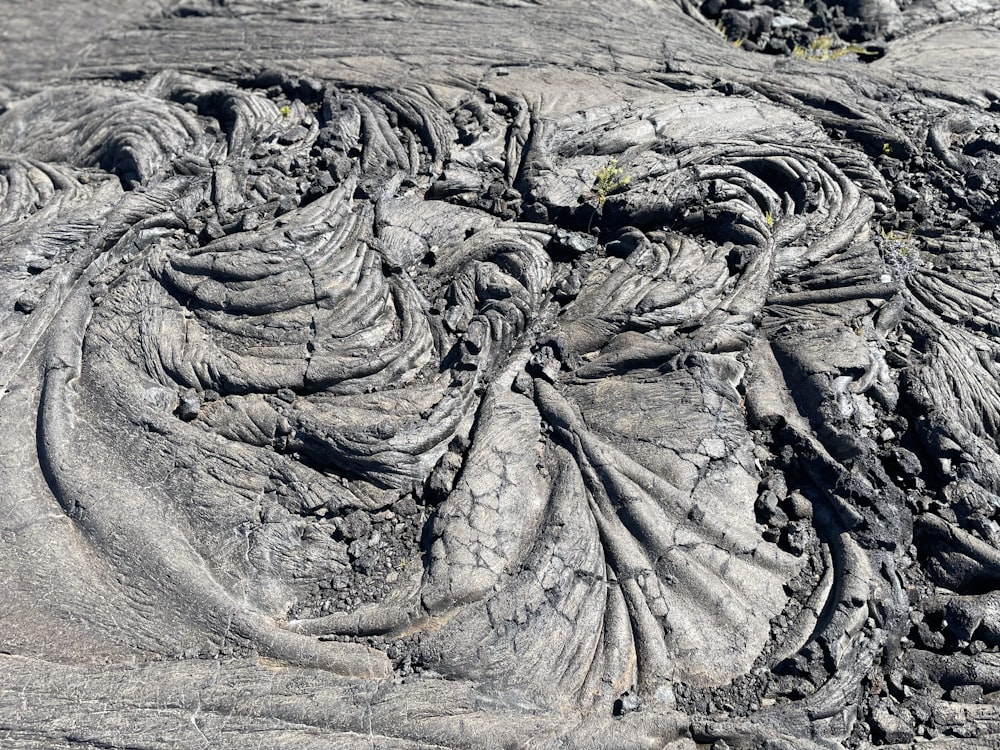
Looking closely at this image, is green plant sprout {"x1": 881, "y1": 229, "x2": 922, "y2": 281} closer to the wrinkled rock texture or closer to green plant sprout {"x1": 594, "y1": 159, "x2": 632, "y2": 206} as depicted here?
the wrinkled rock texture

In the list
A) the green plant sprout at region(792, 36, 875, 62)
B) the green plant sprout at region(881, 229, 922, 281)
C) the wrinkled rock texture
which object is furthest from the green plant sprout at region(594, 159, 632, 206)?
the green plant sprout at region(792, 36, 875, 62)

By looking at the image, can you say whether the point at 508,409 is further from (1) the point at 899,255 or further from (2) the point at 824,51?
(2) the point at 824,51

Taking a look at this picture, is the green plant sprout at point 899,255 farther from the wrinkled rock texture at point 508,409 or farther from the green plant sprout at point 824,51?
the green plant sprout at point 824,51

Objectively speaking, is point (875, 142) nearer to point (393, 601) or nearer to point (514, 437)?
point (514, 437)

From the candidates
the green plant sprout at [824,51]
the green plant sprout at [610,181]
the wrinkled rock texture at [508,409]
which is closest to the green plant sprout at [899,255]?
the wrinkled rock texture at [508,409]

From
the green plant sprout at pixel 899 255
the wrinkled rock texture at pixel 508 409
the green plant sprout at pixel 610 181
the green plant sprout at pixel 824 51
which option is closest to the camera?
the wrinkled rock texture at pixel 508 409

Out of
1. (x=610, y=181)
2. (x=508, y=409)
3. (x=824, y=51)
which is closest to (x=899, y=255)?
(x=610, y=181)
